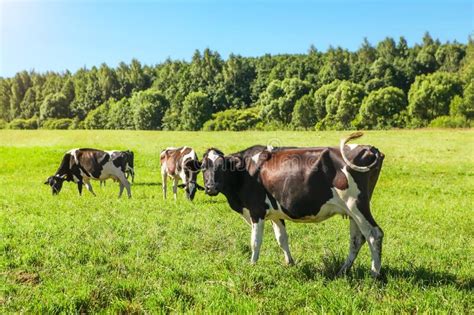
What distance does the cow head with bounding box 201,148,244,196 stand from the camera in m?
7.93

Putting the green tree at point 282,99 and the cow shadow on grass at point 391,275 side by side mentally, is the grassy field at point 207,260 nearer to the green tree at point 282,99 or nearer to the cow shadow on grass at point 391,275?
the cow shadow on grass at point 391,275

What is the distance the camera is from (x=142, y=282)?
264 inches

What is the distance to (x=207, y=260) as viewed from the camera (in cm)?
797

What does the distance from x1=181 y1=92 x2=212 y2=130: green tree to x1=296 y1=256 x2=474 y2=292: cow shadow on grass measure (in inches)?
4202

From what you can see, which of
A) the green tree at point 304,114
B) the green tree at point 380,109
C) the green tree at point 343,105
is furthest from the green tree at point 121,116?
the green tree at point 380,109

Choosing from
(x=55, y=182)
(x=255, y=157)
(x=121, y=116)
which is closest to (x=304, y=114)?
(x=121, y=116)

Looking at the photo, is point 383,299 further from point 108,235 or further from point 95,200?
point 95,200

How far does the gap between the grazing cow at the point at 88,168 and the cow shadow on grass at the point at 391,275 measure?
38.0 feet

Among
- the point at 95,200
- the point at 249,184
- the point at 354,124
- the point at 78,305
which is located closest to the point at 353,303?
the point at 249,184

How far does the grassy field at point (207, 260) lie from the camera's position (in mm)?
5965

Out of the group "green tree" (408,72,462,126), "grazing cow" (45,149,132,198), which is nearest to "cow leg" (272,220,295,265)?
"grazing cow" (45,149,132,198)

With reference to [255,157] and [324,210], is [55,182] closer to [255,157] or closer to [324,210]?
[255,157]

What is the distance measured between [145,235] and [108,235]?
33.0 inches

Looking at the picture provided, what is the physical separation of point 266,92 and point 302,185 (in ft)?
353
